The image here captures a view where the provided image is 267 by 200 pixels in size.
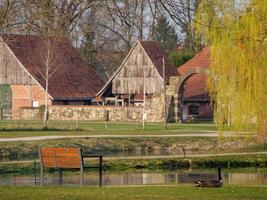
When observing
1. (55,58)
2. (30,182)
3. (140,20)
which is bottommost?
(30,182)

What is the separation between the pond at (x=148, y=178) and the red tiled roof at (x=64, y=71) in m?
44.4

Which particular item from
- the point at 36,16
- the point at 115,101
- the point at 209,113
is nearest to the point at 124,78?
the point at 115,101

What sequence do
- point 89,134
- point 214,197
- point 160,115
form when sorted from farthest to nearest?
point 160,115 → point 89,134 → point 214,197

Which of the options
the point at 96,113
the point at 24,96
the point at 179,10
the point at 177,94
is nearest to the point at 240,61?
the point at 179,10

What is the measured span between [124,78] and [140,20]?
6591 centimetres

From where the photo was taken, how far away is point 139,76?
7731 centimetres

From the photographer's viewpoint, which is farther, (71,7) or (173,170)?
(173,170)

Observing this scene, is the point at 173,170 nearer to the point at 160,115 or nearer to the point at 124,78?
the point at 160,115

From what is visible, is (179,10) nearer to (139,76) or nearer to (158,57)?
(158,57)

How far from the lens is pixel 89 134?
4616 centimetres

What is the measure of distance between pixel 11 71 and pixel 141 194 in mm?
61055

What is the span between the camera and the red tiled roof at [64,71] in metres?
75.8

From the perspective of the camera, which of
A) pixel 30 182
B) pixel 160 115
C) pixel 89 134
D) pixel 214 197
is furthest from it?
pixel 160 115

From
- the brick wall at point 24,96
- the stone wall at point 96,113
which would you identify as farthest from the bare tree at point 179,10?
the brick wall at point 24,96
